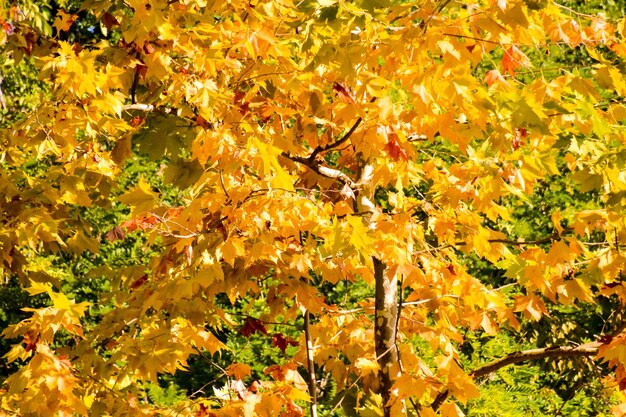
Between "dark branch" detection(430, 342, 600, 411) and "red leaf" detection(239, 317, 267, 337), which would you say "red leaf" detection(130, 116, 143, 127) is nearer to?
"red leaf" detection(239, 317, 267, 337)

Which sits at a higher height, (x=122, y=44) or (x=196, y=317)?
(x=122, y=44)

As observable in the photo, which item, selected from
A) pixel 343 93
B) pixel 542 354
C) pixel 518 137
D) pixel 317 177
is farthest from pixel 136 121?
pixel 542 354

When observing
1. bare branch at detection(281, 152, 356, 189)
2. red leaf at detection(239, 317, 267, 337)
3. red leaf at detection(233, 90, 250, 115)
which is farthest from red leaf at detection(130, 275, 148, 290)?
red leaf at detection(233, 90, 250, 115)

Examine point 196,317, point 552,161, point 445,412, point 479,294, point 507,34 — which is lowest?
point 445,412

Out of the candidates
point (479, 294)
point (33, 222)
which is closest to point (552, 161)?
point (479, 294)

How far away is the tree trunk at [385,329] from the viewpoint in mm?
3850

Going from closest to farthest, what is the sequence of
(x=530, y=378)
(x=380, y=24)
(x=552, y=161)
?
(x=380, y=24)
(x=552, y=161)
(x=530, y=378)

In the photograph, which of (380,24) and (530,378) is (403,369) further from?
→ (530,378)

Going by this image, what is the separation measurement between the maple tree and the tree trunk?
0.03ft

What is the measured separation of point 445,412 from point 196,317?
1.19 meters

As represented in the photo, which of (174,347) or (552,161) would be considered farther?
(174,347)

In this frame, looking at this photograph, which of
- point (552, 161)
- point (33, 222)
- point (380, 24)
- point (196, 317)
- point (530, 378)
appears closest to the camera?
point (380, 24)

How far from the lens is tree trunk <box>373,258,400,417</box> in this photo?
3850mm

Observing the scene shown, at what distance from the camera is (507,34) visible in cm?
297
